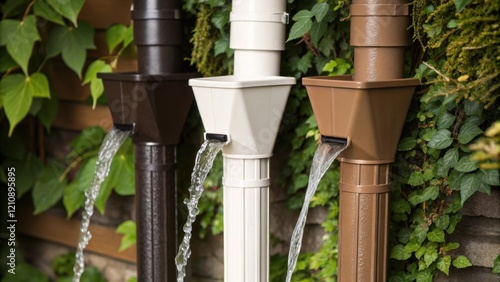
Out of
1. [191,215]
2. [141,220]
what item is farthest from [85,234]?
[191,215]

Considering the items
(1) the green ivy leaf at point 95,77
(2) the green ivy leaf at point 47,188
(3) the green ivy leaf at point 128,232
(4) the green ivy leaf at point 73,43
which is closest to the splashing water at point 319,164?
(3) the green ivy leaf at point 128,232

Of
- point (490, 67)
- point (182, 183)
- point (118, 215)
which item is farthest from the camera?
point (118, 215)

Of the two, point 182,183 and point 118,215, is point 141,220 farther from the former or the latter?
point 118,215

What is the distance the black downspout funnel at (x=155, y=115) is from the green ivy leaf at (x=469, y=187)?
1.02 meters

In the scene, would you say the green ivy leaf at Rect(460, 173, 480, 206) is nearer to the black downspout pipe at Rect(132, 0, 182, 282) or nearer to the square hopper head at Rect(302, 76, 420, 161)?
the square hopper head at Rect(302, 76, 420, 161)

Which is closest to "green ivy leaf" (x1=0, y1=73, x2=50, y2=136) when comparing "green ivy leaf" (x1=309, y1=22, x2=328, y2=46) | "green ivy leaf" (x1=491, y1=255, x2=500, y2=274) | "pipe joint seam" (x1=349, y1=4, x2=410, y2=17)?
"green ivy leaf" (x1=309, y1=22, x2=328, y2=46)

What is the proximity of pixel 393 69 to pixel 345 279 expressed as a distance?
601 mm

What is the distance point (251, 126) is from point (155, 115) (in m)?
0.44

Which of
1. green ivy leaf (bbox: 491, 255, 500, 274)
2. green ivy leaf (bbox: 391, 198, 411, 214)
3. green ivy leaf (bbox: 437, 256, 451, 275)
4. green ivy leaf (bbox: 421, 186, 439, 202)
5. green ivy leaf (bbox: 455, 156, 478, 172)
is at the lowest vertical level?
green ivy leaf (bbox: 437, 256, 451, 275)

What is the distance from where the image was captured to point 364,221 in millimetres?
2125

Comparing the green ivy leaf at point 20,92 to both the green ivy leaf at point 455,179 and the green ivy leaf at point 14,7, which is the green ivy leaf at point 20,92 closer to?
the green ivy leaf at point 14,7

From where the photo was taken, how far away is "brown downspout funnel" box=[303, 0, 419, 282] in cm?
205

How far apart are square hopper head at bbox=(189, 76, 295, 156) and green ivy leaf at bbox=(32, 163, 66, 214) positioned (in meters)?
1.29

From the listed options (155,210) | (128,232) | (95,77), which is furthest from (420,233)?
(95,77)
